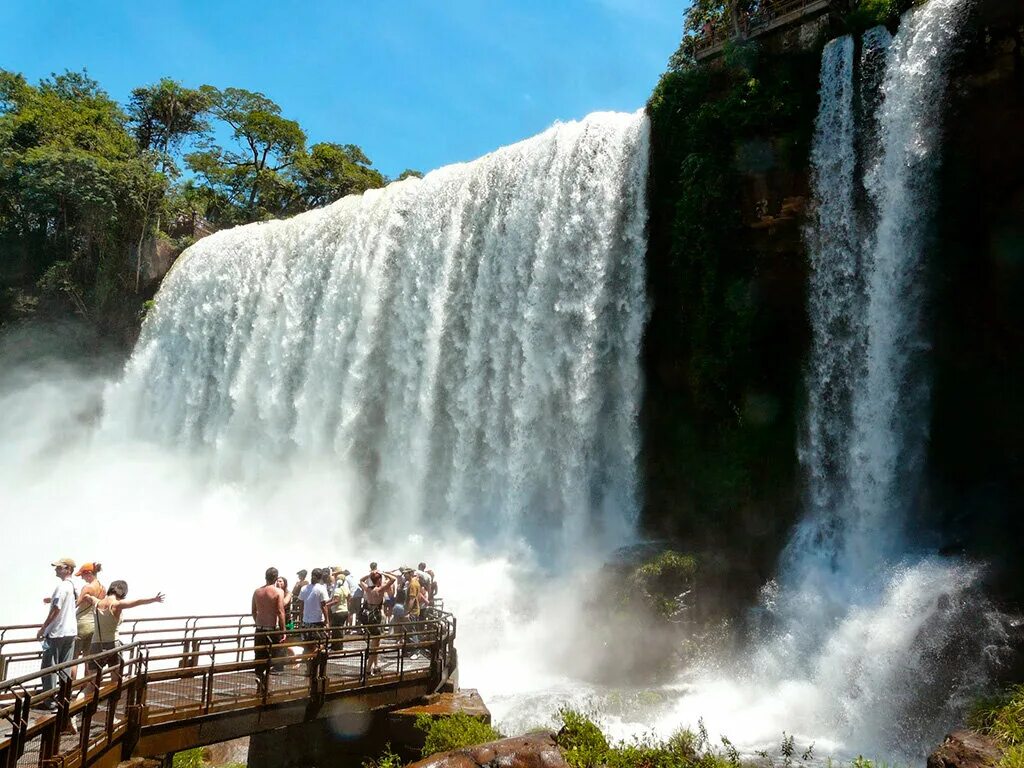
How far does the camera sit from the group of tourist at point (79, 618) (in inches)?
304

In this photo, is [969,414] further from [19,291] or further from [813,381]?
[19,291]

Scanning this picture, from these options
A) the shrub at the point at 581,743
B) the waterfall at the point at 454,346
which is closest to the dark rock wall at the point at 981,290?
the waterfall at the point at 454,346

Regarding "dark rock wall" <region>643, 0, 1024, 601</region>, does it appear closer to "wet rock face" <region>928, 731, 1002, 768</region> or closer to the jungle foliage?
"wet rock face" <region>928, 731, 1002, 768</region>

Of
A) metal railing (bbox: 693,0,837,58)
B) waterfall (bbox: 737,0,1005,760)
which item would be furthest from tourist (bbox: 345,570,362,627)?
metal railing (bbox: 693,0,837,58)

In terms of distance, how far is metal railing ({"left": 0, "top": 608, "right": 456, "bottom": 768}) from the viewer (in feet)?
19.2

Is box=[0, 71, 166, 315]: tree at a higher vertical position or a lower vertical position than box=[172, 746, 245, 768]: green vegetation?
higher

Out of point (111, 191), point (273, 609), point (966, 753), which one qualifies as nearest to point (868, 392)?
point (966, 753)

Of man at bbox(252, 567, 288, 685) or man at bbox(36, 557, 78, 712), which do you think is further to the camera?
man at bbox(252, 567, 288, 685)

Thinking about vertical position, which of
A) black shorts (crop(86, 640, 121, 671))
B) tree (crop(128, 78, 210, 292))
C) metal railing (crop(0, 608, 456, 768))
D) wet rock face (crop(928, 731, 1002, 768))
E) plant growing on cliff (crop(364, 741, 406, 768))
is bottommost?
plant growing on cliff (crop(364, 741, 406, 768))

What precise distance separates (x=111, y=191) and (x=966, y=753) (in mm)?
41579

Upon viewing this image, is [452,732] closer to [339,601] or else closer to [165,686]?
[165,686]

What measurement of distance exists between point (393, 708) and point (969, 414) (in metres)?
12.7

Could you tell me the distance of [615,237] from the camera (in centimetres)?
2072

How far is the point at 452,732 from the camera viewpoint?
8844 mm
